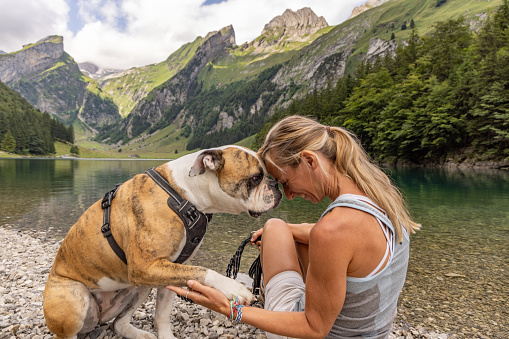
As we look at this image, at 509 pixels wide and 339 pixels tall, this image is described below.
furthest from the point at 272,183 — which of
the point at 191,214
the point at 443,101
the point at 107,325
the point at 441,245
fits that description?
the point at 443,101

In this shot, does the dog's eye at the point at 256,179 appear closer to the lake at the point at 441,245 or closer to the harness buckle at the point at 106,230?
the harness buckle at the point at 106,230

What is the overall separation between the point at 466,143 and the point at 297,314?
4612cm

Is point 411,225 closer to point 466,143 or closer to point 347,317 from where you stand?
point 347,317

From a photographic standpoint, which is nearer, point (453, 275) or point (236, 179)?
point (236, 179)

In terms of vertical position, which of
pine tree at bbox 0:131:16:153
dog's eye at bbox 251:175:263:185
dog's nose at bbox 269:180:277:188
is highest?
dog's eye at bbox 251:175:263:185

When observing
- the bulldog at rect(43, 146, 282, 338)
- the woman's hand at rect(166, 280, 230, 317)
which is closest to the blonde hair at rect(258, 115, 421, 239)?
the bulldog at rect(43, 146, 282, 338)

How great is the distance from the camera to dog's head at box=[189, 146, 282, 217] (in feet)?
10.0

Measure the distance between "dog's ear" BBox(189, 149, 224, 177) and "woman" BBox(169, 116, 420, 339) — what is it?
58cm

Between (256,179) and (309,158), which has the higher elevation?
(309,158)

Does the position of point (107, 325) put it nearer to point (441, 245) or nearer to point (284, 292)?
point (284, 292)

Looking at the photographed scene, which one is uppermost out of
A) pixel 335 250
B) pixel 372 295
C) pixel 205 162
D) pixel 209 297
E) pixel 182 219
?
pixel 205 162

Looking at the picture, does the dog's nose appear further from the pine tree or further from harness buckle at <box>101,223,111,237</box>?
the pine tree

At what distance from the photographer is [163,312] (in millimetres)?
3424

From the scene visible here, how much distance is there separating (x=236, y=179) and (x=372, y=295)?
5.56 feet
